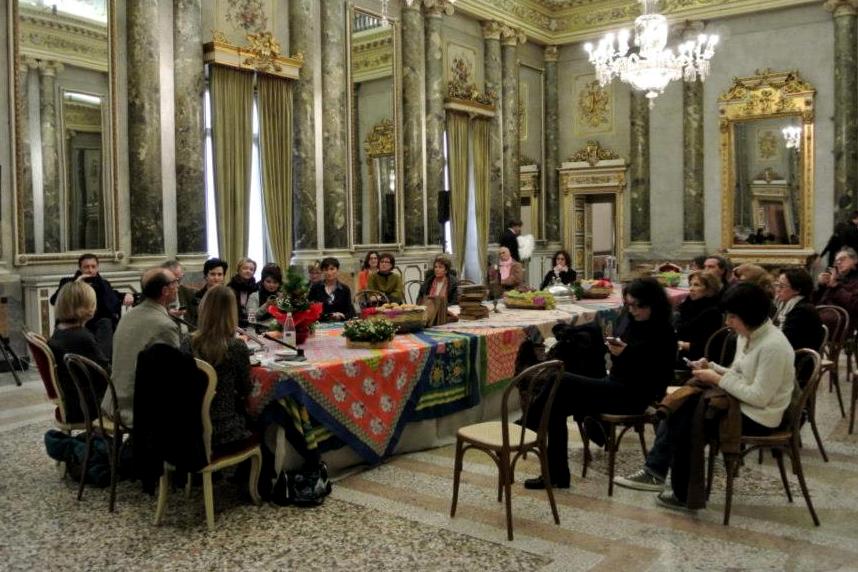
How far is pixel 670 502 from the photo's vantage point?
391 cm

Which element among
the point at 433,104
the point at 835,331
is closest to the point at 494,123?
the point at 433,104

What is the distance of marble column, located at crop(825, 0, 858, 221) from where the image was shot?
39.7ft

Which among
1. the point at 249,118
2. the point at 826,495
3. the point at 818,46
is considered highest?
the point at 818,46

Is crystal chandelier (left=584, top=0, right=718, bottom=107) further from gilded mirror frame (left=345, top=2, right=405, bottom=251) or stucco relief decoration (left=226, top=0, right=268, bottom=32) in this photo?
stucco relief decoration (left=226, top=0, right=268, bottom=32)

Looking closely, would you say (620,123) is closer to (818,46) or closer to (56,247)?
(818,46)

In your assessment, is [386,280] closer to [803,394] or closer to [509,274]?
[509,274]

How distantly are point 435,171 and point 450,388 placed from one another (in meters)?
7.28

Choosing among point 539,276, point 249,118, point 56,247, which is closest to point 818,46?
point 539,276

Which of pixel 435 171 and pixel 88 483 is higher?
pixel 435 171

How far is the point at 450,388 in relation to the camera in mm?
5102

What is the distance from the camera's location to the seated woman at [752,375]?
3.60 m

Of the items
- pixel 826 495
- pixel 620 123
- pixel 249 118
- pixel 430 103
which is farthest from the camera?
pixel 620 123

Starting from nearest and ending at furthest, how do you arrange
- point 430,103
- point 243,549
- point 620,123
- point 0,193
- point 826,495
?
point 243,549 < point 826,495 < point 0,193 < point 430,103 < point 620,123

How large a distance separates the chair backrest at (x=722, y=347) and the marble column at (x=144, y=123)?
5915 millimetres
